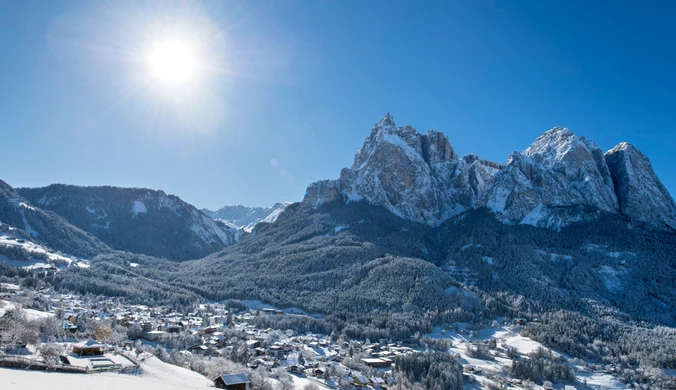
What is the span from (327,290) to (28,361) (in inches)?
4313

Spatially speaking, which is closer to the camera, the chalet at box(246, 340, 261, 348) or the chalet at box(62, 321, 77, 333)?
the chalet at box(62, 321, 77, 333)

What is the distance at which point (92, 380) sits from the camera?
122ft

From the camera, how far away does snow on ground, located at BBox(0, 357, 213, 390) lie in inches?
1246

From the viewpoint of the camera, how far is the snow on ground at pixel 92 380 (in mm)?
31656

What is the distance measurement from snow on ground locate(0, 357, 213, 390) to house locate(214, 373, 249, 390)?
0.98m

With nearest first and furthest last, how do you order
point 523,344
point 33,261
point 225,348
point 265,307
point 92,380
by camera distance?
1. point 92,380
2. point 225,348
3. point 523,344
4. point 265,307
5. point 33,261

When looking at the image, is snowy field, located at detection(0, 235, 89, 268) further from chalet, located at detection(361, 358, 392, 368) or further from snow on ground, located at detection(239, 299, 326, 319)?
chalet, located at detection(361, 358, 392, 368)

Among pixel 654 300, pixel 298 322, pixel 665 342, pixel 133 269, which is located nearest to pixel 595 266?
pixel 654 300

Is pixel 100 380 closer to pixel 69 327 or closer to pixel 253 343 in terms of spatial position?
pixel 69 327

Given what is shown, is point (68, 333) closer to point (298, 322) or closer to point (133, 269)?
point (298, 322)

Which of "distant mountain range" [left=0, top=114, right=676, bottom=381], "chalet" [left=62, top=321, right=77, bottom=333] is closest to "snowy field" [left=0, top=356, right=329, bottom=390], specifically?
"chalet" [left=62, top=321, right=77, bottom=333]

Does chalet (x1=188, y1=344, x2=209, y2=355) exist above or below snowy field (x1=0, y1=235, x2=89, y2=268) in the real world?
below

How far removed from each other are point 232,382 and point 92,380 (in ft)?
49.3

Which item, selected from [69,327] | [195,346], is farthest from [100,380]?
[195,346]
